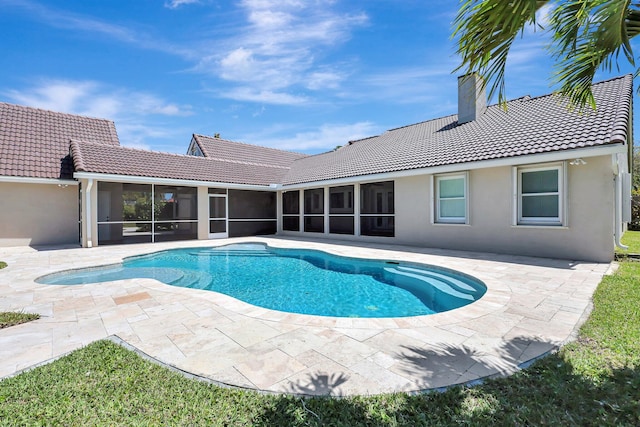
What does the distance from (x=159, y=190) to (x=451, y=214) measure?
545 inches

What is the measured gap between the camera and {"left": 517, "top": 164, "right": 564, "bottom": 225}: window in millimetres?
9266

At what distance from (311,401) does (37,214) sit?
17.4 m

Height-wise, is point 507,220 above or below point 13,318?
above

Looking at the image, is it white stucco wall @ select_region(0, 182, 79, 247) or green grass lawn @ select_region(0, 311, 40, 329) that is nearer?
green grass lawn @ select_region(0, 311, 40, 329)

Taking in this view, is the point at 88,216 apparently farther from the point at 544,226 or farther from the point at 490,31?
the point at 544,226

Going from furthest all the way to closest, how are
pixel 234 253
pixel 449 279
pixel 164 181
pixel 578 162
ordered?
1. pixel 164 181
2. pixel 234 253
3. pixel 578 162
4. pixel 449 279

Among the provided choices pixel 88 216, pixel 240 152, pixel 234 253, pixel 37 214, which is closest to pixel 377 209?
pixel 234 253

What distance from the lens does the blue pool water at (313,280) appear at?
621 centimetres

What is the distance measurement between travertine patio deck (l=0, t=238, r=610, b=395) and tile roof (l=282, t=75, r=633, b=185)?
490 centimetres

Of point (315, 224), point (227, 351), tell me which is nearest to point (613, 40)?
point (227, 351)

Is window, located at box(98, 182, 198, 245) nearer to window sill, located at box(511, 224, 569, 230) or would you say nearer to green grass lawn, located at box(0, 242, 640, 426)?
green grass lawn, located at box(0, 242, 640, 426)

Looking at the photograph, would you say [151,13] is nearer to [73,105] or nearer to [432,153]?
[432,153]

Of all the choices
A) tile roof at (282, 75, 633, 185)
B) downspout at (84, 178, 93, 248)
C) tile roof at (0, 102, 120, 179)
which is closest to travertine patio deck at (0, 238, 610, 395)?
tile roof at (282, 75, 633, 185)

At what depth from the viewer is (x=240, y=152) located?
80.3ft
